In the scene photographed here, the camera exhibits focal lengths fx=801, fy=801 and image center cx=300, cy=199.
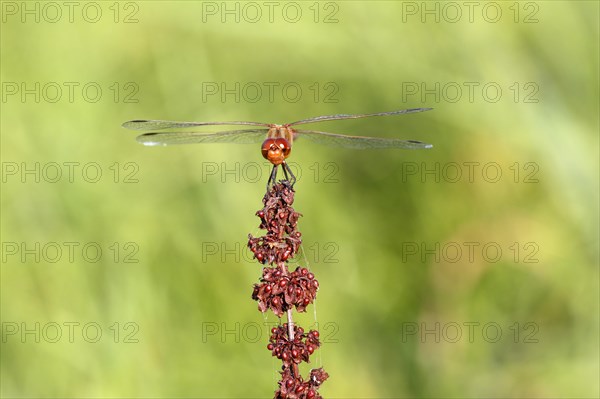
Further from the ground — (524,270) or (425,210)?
(425,210)

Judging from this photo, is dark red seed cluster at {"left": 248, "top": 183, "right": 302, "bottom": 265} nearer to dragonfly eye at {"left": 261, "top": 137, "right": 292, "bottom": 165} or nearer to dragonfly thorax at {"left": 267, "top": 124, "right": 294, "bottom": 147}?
dragonfly eye at {"left": 261, "top": 137, "right": 292, "bottom": 165}

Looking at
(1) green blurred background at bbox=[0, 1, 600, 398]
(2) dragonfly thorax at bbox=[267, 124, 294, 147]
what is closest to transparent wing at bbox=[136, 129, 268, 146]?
(1) green blurred background at bbox=[0, 1, 600, 398]

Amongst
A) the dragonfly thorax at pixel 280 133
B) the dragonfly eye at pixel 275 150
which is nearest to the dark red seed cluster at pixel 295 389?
the dragonfly eye at pixel 275 150

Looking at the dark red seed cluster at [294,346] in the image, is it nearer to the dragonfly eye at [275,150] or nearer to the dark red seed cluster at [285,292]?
the dark red seed cluster at [285,292]

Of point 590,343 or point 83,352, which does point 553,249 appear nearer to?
point 590,343

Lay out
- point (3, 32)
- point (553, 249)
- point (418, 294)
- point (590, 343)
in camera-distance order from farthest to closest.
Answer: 1. point (3, 32)
2. point (418, 294)
3. point (553, 249)
4. point (590, 343)

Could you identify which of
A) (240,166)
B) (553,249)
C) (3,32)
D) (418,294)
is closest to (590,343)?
(553,249)

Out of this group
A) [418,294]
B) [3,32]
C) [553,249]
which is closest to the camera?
[553,249]
